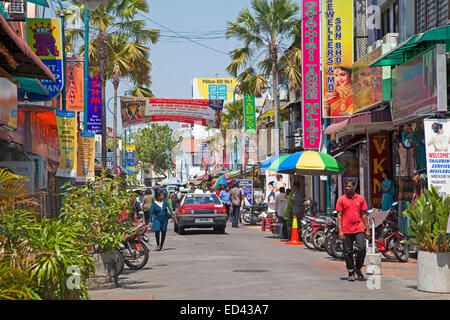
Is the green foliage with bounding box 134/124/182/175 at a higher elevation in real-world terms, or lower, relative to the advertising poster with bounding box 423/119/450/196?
higher

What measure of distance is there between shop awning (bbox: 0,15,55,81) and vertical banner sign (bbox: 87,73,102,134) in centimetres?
1464

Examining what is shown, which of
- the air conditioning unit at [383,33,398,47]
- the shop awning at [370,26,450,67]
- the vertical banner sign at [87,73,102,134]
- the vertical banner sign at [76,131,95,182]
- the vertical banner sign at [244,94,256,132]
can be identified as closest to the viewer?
the shop awning at [370,26,450,67]

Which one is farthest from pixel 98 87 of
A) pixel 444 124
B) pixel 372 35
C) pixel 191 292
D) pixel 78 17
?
pixel 191 292

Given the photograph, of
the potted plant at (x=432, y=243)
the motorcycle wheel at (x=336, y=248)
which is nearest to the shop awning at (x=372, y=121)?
the motorcycle wheel at (x=336, y=248)

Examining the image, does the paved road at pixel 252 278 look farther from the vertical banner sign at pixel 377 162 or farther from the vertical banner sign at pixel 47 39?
the vertical banner sign at pixel 47 39

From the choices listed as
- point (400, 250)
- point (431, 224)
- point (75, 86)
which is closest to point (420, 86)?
point (400, 250)

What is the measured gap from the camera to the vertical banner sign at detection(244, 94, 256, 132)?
49.5 m

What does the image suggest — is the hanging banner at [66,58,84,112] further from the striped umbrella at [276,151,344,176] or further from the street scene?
the striped umbrella at [276,151,344,176]

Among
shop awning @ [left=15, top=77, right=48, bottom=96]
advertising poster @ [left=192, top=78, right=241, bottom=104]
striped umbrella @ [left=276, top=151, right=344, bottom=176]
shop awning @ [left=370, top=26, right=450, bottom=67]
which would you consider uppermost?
advertising poster @ [left=192, top=78, right=241, bottom=104]

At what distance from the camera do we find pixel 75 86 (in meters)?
30.3

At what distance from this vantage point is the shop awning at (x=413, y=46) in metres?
16.0

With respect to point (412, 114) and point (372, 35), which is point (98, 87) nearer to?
point (372, 35)

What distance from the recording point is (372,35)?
25.4m

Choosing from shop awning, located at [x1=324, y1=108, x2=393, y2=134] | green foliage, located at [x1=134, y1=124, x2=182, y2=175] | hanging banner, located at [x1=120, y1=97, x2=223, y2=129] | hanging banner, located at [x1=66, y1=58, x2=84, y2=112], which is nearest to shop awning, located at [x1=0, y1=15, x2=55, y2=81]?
shop awning, located at [x1=324, y1=108, x2=393, y2=134]
